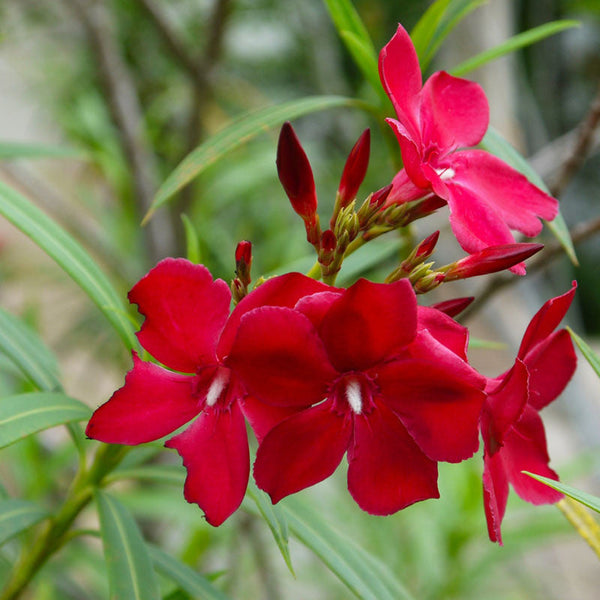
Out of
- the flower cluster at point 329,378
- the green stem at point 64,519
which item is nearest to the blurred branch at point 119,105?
the green stem at point 64,519

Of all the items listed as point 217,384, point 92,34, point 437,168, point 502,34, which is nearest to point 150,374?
point 217,384

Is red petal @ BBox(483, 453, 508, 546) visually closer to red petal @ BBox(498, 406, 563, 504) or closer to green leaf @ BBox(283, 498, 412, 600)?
red petal @ BBox(498, 406, 563, 504)

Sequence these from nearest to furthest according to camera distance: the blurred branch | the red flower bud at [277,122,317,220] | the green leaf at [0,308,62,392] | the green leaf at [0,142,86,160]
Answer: the red flower bud at [277,122,317,220] → the green leaf at [0,308,62,392] → the green leaf at [0,142,86,160] → the blurred branch

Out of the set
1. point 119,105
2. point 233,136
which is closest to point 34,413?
point 233,136

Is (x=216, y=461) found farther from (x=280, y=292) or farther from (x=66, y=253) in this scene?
(x=66, y=253)

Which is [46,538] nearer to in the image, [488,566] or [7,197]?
[7,197]

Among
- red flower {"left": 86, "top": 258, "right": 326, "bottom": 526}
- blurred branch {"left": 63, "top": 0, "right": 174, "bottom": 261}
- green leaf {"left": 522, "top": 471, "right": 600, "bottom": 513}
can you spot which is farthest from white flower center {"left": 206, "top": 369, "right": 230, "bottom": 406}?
blurred branch {"left": 63, "top": 0, "right": 174, "bottom": 261}

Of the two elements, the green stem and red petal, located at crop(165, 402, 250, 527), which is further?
the green stem

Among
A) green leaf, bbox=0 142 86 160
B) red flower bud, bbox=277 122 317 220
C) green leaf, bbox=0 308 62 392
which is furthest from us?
green leaf, bbox=0 142 86 160
